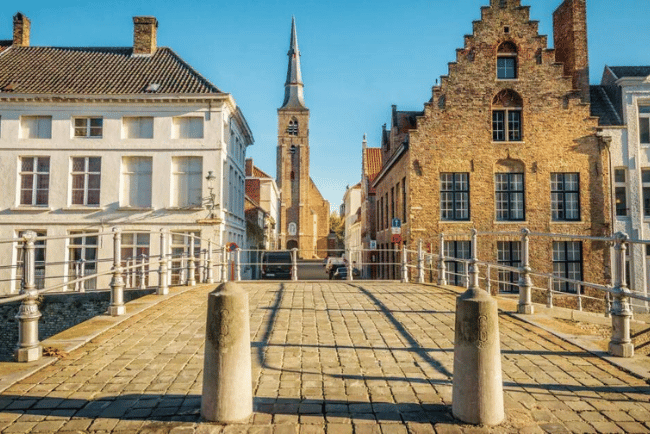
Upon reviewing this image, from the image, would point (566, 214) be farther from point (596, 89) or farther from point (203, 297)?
point (203, 297)

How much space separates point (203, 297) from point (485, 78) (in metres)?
16.2

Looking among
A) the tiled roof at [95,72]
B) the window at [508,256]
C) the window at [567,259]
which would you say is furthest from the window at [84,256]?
the window at [567,259]

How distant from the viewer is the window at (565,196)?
67.9ft

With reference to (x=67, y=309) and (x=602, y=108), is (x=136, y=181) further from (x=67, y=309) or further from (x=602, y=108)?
(x=602, y=108)

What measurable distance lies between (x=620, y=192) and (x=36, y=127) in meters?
27.4

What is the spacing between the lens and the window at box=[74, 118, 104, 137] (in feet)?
77.7

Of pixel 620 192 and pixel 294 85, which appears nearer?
pixel 620 192

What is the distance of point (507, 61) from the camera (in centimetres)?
2105

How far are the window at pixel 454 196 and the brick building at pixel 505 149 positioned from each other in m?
0.04

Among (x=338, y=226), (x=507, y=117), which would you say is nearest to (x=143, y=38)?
(x=507, y=117)

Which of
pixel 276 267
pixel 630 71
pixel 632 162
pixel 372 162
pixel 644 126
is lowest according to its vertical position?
pixel 276 267

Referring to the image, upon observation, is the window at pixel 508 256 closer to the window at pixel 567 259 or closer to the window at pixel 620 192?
the window at pixel 567 259

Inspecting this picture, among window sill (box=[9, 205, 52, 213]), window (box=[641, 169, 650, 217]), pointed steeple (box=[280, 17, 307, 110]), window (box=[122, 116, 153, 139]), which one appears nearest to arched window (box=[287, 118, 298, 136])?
pointed steeple (box=[280, 17, 307, 110])

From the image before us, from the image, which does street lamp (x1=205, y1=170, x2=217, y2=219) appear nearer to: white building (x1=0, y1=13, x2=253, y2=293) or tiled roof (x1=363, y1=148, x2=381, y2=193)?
white building (x1=0, y1=13, x2=253, y2=293)
